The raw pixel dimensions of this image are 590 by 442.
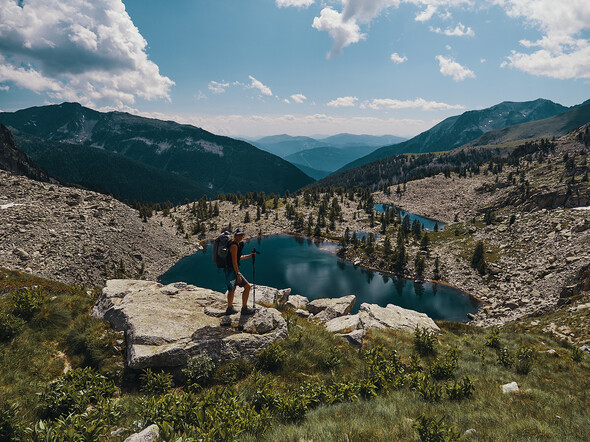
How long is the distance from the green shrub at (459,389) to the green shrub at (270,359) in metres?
6.21

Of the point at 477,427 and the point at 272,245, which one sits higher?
the point at 477,427

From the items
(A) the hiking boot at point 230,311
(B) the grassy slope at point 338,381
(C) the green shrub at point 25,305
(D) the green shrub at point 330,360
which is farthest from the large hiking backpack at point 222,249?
(C) the green shrub at point 25,305

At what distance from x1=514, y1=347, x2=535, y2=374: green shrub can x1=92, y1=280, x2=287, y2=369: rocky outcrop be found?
1173 cm

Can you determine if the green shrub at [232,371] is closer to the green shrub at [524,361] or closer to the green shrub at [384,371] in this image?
the green shrub at [384,371]

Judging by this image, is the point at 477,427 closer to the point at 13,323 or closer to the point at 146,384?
the point at 146,384

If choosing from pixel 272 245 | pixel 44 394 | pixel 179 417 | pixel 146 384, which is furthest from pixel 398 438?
pixel 272 245

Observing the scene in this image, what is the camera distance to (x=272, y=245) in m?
100

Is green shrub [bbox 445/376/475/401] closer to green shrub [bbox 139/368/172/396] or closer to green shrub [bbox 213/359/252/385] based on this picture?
green shrub [bbox 213/359/252/385]

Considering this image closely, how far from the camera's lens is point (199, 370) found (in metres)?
10.2

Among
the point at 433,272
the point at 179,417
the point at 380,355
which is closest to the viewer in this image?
the point at 179,417

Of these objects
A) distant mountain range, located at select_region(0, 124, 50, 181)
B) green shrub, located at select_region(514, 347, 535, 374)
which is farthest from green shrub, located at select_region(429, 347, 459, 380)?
distant mountain range, located at select_region(0, 124, 50, 181)

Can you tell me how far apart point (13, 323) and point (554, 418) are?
19.4 meters

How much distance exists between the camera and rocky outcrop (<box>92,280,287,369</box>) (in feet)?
34.8

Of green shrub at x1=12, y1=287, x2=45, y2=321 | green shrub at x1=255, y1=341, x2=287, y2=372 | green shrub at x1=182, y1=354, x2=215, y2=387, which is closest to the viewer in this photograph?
green shrub at x1=182, y1=354, x2=215, y2=387
